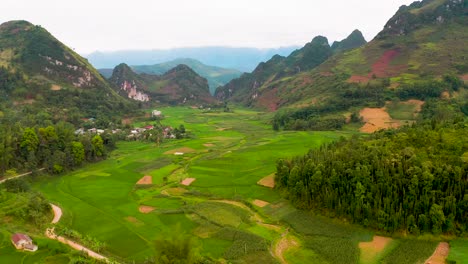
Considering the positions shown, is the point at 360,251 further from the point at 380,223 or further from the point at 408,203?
the point at 408,203

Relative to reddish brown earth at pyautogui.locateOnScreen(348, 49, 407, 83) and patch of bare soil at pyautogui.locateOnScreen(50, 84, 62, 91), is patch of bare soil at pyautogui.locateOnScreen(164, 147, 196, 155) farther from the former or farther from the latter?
reddish brown earth at pyautogui.locateOnScreen(348, 49, 407, 83)

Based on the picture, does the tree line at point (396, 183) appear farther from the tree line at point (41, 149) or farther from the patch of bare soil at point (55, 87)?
the patch of bare soil at point (55, 87)

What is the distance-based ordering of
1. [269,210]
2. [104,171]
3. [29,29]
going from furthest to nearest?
[29,29] → [104,171] → [269,210]

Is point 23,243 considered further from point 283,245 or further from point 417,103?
point 417,103

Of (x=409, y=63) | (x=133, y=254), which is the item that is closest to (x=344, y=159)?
(x=133, y=254)

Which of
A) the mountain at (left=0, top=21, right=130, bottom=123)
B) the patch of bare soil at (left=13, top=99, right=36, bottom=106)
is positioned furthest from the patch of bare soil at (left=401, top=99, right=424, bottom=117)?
the patch of bare soil at (left=13, top=99, right=36, bottom=106)

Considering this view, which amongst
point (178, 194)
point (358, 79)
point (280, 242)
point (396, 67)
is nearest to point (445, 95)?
point (396, 67)
